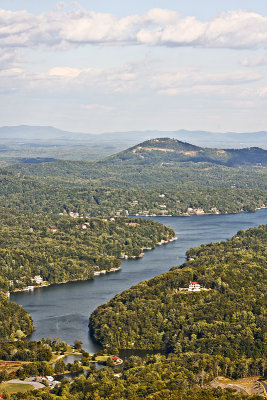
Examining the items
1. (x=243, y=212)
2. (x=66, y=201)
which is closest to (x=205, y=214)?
(x=243, y=212)

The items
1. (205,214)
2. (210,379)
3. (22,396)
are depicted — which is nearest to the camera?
(22,396)

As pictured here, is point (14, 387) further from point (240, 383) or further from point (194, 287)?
point (194, 287)

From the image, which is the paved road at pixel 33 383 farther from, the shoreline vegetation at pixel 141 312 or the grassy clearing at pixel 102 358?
the grassy clearing at pixel 102 358

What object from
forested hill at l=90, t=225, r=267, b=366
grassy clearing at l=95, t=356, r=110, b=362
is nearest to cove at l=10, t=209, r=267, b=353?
forested hill at l=90, t=225, r=267, b=366

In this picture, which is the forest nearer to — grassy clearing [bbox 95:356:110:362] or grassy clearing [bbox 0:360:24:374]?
grassy clearing [bbox 95:356:110:362]

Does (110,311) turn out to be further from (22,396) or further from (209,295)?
(22,396)

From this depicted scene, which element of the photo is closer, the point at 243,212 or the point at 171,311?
the point at 171,311

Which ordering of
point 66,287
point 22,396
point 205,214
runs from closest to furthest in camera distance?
point 22,396, point 66,287, point 205,214
